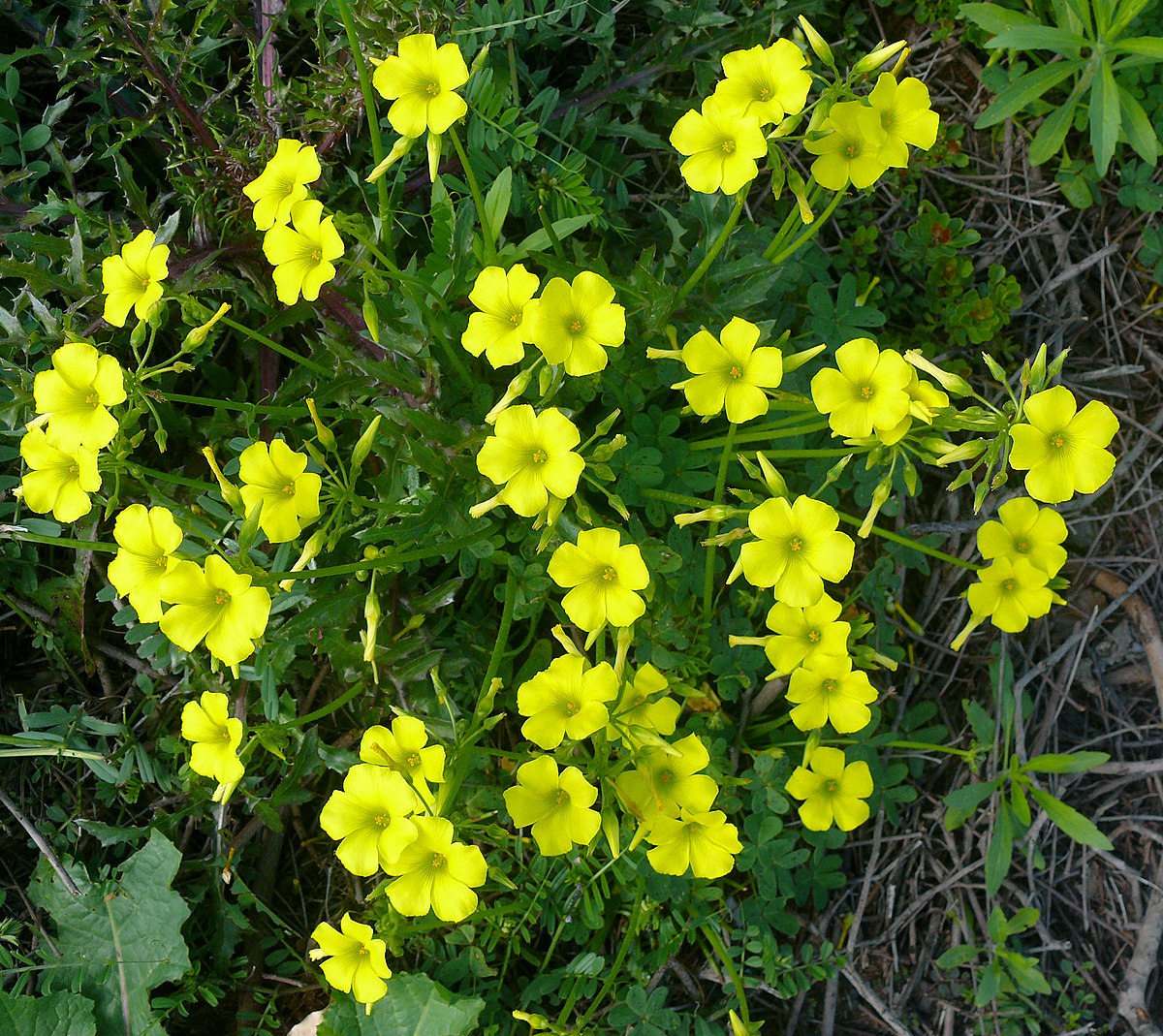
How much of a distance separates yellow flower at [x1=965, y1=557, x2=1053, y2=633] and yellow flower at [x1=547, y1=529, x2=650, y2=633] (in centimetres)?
103

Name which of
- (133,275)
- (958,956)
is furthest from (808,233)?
(958,956)

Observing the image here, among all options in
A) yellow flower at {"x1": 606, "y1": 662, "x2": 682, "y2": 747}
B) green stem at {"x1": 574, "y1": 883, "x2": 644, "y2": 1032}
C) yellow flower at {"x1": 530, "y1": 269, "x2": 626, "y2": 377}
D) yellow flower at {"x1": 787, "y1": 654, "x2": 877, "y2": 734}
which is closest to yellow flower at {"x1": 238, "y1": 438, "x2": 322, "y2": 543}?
yellow flower at {"x1": 530, "y1": 269, "x2": 626, "y2": 377}

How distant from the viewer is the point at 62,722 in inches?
118

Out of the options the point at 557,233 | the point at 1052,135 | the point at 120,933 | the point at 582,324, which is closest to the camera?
the point at 582,324

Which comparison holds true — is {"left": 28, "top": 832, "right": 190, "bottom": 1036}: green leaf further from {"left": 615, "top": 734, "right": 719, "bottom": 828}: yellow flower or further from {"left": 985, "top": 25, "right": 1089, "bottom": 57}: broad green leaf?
{"left": 985, "top": 25, "right": 1089, "bottom": 57}: broad green leaf

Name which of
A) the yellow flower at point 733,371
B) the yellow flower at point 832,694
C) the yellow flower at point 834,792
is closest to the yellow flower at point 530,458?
the yellow flower at point 733,371

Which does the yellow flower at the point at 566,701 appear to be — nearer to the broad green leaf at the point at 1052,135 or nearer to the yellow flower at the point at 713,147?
the yellow flower at the point at 713,147

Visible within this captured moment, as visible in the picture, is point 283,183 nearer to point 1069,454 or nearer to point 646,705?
point 646,705

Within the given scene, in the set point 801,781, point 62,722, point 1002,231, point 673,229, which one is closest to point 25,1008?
point 62,722

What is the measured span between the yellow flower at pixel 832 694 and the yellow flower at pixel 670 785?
33cm

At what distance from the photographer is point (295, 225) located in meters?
2.25

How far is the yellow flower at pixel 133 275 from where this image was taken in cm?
234

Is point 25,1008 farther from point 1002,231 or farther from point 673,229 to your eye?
point 1002,231

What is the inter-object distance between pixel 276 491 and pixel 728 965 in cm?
181
